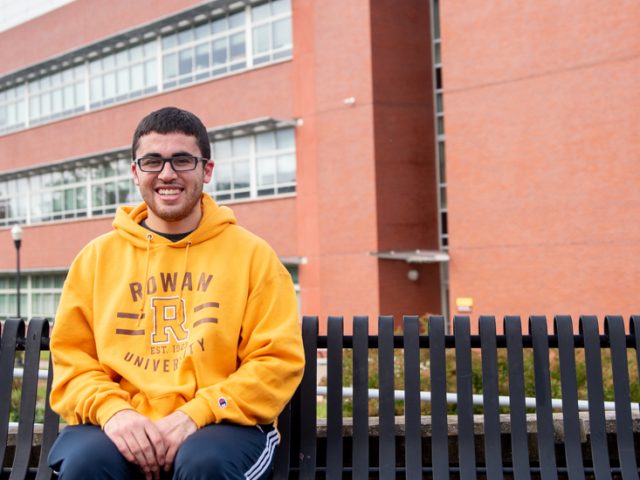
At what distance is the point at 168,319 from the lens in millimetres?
3145

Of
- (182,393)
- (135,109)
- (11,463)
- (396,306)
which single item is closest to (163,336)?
(182,393)

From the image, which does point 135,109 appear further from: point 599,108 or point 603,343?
point 603,343

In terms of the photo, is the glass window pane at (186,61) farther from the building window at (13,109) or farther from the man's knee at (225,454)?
the man's knee at (225,454)

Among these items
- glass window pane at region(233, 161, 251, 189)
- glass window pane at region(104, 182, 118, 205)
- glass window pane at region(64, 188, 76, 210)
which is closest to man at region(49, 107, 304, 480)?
glass window pane at region(233, 161, 251, 189)

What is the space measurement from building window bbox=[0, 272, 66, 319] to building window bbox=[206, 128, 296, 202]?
10.6 metres

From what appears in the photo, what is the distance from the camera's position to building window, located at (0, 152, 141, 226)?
3312 cm

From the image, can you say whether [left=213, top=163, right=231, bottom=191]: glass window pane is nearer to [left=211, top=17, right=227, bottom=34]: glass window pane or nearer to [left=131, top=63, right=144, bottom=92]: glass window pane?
[left=211, top=17, right=227, bottom=34]: glass window pane

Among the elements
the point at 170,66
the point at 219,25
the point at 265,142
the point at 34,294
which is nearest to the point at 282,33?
the point at 219,25

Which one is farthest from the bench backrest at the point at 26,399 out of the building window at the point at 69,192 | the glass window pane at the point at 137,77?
the glass window pane at the point at 137,77

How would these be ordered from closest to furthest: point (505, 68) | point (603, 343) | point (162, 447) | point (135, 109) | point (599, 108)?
point (162, 447)
point (603, 343)
point (599, 108)
point (505, 68)
point (135, 109)

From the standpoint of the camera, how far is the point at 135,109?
32281mm

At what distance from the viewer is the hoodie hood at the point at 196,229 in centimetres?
326

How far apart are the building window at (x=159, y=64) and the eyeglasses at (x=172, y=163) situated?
2484 cm

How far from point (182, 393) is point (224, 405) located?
0.64 ft
